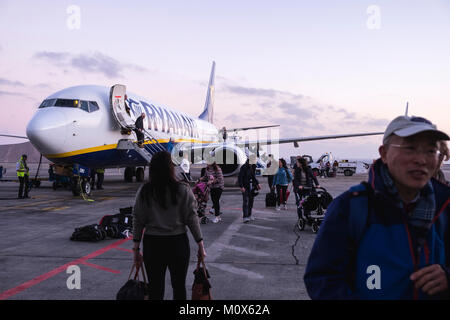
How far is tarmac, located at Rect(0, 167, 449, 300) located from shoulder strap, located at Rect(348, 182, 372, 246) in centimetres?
285

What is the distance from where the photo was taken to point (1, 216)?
32.7 ft

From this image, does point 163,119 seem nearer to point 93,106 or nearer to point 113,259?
point 93,106

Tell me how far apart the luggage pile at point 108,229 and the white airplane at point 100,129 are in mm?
3727

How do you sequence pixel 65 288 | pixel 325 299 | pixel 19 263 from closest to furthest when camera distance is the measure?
pixel 325 299
pixel 65 288
pixel 19 263

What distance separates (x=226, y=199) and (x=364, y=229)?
13.4 metres

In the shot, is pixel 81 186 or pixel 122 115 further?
pixel 122 115

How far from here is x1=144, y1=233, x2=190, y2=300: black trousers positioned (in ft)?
10.7

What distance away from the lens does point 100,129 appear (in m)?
14.2

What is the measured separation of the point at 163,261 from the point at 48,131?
34.7ft

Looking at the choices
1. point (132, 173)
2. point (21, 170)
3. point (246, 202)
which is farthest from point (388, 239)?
point (132, 173)
